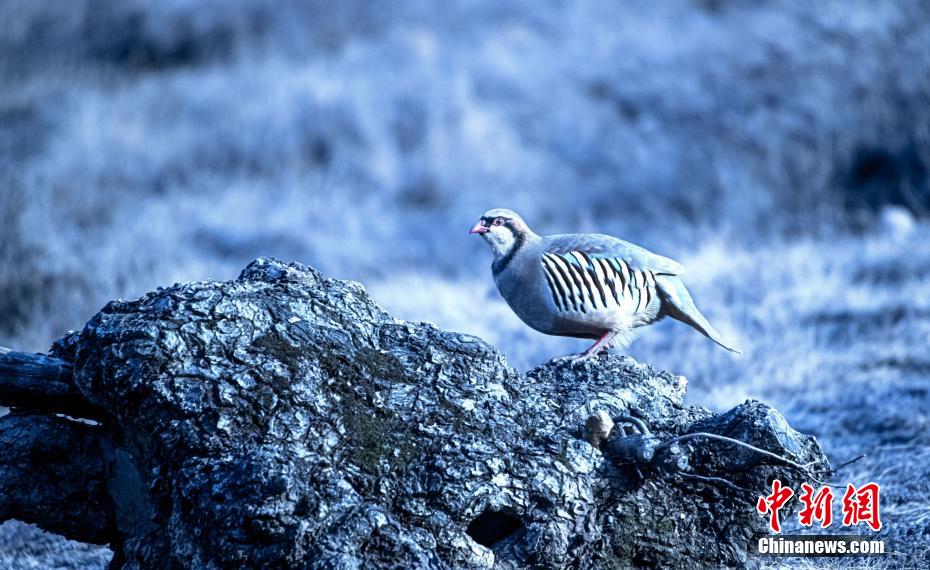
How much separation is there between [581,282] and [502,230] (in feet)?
1.40

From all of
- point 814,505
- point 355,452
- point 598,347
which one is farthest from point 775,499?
point 355,452

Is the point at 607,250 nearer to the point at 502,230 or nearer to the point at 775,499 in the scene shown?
the point at 502,230

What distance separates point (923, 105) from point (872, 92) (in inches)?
27.3

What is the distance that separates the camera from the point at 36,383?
402cm

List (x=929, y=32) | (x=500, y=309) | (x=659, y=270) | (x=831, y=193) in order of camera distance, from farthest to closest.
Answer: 1. (x=929, y=32)
2. (x=831, y=193)
3. (x=500, y=309)
4. (x=659, y=270)

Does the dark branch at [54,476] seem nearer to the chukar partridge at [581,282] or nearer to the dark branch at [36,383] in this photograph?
the dark branch at [36,383]

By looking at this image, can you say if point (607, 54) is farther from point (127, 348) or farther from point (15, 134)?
point (127, 348)

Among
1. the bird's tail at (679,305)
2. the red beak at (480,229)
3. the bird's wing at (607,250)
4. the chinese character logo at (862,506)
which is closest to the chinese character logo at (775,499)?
the chinese character logo at (862,506)

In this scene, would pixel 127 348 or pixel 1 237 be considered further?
pixel 1 237

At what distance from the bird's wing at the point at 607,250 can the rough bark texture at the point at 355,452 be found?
0.74 metres

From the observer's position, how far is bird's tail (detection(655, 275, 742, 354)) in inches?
193

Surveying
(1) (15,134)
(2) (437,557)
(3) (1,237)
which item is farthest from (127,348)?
(1) (15,134)

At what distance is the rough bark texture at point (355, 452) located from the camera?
3580mm

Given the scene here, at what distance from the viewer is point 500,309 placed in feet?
31.6
